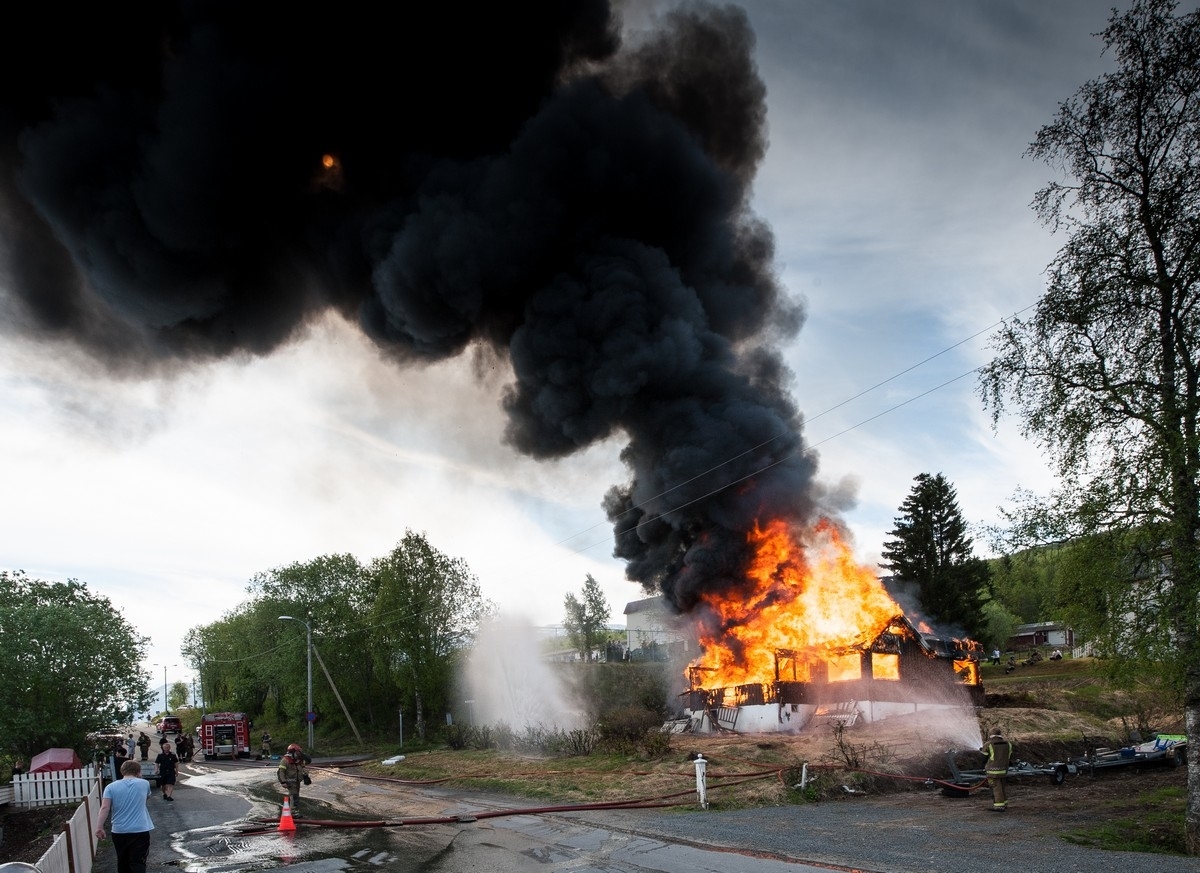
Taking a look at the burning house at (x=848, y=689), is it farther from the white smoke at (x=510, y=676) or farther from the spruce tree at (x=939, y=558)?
the spruce tree at (x=939, y=558)

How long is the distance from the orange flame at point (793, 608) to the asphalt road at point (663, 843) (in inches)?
462

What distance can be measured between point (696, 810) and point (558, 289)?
22.2 metres

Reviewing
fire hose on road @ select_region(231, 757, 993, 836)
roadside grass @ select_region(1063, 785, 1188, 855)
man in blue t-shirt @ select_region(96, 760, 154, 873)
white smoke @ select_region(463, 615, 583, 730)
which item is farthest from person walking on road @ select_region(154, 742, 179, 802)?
roadside grass @ select_region(1063, 785, 1188, 855)

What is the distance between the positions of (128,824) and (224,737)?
1599 inches

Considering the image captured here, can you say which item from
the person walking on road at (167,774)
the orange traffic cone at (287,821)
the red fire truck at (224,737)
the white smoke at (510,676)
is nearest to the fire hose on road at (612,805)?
the orange traffic cone at (287,821)

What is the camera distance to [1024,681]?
4025 centimetres

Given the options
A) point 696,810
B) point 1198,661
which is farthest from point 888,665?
point 1198,661

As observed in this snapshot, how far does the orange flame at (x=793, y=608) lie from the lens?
27594 mm

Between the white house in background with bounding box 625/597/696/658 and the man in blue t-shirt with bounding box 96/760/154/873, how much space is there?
82.0ft

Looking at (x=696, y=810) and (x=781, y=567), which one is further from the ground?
(x=781, y=567)

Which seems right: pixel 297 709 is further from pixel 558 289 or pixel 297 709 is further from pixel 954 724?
pixel 954 724

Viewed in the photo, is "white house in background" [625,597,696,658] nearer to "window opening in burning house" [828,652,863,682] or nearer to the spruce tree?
"window opening in burning house" [828,652,863,682]

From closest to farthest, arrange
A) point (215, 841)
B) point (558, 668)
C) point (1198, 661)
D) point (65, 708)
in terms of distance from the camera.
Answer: point (1198, 661) < point (215, 841) < point (65, 708) < point (558, 668)

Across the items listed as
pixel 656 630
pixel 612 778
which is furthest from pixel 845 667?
pixel 656 630
